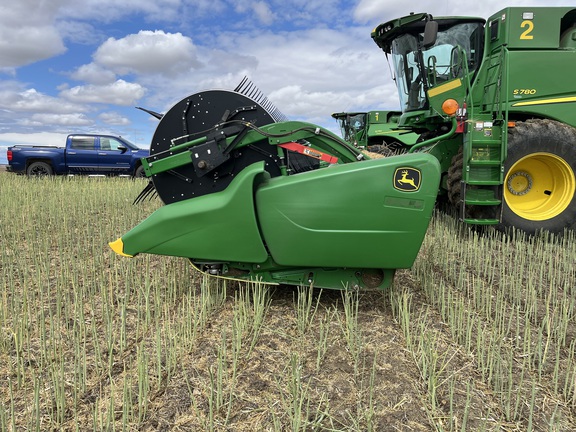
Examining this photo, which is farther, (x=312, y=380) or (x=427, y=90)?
(x=427, y=90)

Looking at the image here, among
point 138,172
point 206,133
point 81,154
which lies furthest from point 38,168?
point 206,133

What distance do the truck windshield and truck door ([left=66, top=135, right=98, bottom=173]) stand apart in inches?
381

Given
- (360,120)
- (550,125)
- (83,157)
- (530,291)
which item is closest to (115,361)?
(530,291)

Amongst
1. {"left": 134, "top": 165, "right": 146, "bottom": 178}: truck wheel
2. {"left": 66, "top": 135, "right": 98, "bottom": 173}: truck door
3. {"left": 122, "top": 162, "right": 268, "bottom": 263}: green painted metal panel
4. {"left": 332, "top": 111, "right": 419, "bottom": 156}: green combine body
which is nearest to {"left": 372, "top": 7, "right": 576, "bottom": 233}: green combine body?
{"left": 122, "top": 162, "right": 268, "bottom": 263}: green painted metal panel

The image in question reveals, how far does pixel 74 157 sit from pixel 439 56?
10.7 metres

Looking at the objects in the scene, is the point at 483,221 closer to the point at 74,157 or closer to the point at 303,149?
the point at 303,149

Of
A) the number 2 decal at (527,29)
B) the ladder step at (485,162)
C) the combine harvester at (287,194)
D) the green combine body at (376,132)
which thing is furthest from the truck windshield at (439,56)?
the green combine body at (376,132)

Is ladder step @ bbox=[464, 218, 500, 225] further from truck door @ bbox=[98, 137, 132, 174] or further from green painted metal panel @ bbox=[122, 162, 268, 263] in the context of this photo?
truck door @ bbox=[98, 137, 132, 174]

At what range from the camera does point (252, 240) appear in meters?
2.65

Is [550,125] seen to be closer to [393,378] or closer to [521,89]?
[521,89]

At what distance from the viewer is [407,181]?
8.27 feet

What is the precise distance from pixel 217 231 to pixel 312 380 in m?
1.11

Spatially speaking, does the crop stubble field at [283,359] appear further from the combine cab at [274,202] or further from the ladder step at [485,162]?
the ladder step at [485,162]

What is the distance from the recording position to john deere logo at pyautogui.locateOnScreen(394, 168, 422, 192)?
8.26ft
